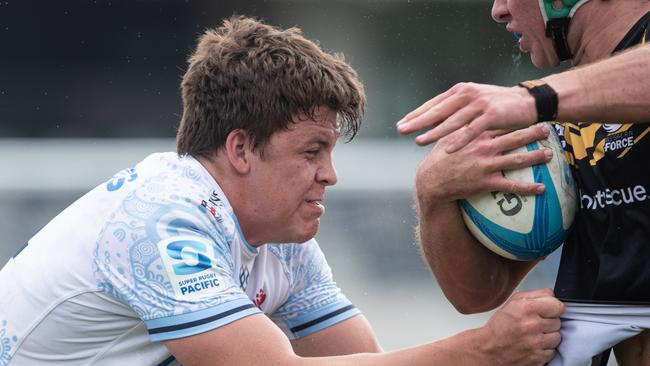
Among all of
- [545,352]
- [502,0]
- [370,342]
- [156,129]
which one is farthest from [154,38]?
[545,352]

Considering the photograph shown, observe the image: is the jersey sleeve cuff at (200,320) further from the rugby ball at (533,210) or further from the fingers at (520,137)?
the fingers at (520,137)

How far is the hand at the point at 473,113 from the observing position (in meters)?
2.65

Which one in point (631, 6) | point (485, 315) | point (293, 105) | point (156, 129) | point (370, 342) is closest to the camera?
point (631, 6)

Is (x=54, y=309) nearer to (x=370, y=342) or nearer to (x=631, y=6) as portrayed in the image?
(x=370, y=342)

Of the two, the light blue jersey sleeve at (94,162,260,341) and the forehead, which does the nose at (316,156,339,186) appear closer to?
the forehead

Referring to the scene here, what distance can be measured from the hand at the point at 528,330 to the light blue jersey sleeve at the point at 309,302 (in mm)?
1209

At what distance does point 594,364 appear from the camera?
10.1 feet

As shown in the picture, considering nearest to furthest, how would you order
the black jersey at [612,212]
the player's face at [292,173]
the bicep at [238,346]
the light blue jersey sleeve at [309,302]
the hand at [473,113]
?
the hand at [473,113]
the black jersey at [612,212]
the bicep at [238,346]
the player's face at [292,173]
the light blue jersey sleeve at [309,302]

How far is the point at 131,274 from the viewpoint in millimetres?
3352

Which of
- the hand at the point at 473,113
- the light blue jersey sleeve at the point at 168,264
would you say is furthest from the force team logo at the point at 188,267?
the hand at the point at 473,113

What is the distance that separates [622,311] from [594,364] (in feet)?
0.77

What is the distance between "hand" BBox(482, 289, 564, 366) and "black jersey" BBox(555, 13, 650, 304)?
0.12 meters

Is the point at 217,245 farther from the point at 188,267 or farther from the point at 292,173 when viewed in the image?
the point at 292,173

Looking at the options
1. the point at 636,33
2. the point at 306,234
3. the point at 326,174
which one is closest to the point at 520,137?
the point at 636,33
